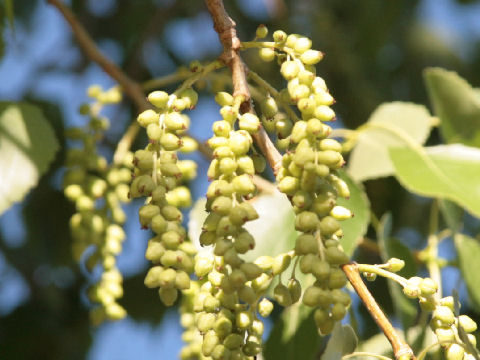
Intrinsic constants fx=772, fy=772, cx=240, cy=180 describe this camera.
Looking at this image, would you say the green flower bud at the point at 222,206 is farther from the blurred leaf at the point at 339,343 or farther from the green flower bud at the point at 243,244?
the blurred leaf at the point at 339,343

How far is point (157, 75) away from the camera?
2.37m

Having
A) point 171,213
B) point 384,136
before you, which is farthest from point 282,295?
point 384,136

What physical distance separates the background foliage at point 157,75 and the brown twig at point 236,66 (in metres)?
0.69

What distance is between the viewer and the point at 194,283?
113 centimetres

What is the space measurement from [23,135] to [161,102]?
606mm

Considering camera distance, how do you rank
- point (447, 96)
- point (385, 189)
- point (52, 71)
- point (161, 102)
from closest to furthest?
point (161, 102), point (447, 96), point (385, 189), point (52, 71)

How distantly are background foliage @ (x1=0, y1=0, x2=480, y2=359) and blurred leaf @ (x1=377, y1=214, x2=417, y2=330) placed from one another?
203 mm

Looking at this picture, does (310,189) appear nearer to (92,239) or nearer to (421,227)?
(92,239)

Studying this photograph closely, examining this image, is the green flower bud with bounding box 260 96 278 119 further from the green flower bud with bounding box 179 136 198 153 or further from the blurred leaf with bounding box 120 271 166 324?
the blurred leaf with bounding box 120 271 166 324

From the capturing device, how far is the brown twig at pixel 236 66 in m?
0.83

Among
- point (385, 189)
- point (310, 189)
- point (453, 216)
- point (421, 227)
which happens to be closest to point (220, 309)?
point (310, 189)

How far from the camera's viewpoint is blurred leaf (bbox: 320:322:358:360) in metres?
0.87

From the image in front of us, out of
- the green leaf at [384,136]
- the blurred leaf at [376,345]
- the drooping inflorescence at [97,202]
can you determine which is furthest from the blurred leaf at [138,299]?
the blurred leaf at [376,345]

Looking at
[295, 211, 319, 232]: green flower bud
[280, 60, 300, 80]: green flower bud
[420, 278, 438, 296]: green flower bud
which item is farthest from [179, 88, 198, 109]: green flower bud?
[420, 278, 438, 296]: green flower bud
